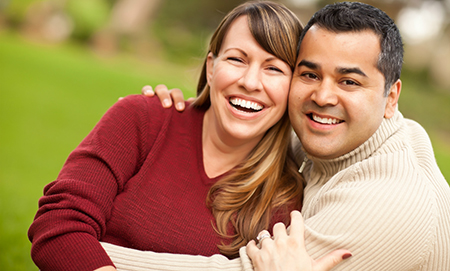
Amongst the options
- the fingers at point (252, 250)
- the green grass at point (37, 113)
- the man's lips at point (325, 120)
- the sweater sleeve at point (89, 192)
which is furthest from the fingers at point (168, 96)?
the fingers at point (252, 250)

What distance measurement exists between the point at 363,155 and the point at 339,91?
1.06 ft

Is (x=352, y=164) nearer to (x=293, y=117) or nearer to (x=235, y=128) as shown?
(x=293, y=117)

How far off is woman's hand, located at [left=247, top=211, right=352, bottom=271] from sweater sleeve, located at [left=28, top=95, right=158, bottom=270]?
25.7 inches

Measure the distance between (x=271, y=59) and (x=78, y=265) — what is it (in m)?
1.28

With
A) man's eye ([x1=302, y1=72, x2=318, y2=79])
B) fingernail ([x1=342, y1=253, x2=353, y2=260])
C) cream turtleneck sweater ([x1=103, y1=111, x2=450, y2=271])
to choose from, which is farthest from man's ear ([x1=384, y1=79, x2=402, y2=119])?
fingernail ([x1=342, y1=253, x2=353, y2=260])

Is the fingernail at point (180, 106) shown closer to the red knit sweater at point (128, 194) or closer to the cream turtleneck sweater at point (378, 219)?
the red knit sweater at point (128, 194)

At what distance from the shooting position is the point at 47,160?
726 centimetres

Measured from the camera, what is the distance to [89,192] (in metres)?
2.07

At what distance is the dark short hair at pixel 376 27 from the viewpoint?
2.16 m

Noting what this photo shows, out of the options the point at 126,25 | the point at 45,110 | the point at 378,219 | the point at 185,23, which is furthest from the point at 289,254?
the point at 185,23

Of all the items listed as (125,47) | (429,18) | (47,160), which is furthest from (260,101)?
(429,18)

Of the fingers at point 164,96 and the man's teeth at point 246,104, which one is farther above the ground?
the man's teeth at point 246,104

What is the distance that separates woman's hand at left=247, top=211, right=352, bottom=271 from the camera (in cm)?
186

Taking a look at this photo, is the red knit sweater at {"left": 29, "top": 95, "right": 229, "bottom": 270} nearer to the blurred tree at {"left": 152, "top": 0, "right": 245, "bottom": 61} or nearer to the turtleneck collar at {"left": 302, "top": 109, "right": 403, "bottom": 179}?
the turtleneck collar at {"left": 302, "top": 109, "right": 403, "bottom": 179}
